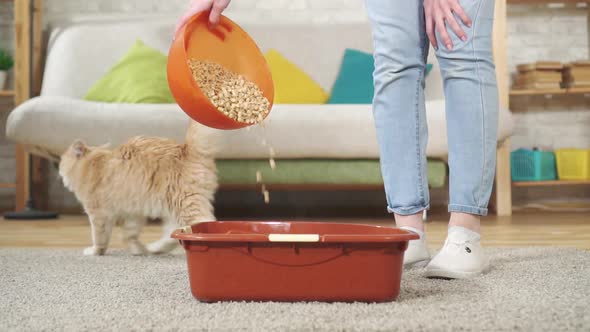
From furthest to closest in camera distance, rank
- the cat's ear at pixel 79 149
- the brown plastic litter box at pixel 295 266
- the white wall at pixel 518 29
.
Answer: the white wall at pixel 518 29
the cat's ear at pixel 79 149
the brown plastic litter box at pixel 295 266

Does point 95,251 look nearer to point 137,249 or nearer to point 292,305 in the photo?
point 137,249

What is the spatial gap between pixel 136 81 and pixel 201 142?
1.45m

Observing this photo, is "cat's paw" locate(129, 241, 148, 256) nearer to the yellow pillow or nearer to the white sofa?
the white sofa

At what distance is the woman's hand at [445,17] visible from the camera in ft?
4.40

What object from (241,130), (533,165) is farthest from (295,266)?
(533,165)

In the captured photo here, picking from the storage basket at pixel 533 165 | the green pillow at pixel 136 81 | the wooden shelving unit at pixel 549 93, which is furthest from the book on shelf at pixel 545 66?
the green pillow at pixel 136 81

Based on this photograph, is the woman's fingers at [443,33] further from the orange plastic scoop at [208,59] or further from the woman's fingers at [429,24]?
the orange plastic scoop at [208,59]

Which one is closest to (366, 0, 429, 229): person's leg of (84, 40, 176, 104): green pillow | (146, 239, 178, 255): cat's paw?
(146, 239, 178, 255): cat's paw

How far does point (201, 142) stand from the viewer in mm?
1866

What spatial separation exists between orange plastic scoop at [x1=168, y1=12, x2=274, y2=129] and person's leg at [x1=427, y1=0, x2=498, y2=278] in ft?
1.36

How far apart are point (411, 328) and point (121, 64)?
2748 mm

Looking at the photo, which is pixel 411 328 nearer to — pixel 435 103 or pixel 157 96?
pixel 435 103

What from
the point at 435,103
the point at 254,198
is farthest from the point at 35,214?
the point at 435,103

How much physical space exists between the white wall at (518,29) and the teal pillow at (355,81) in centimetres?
50
